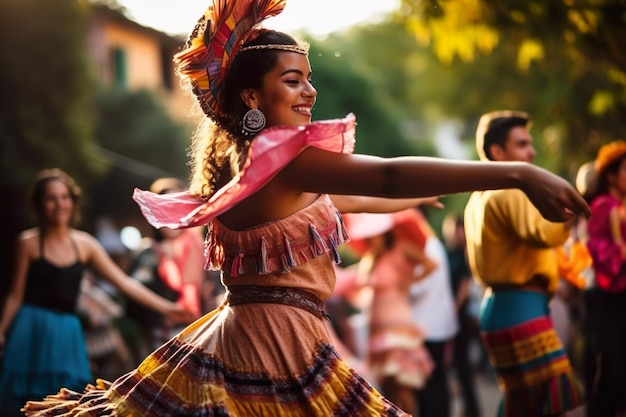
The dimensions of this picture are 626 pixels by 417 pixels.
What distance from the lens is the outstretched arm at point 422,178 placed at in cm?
336

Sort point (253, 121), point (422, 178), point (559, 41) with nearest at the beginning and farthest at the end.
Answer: point (422, 178)
point (253, 121)
point (559, 41)

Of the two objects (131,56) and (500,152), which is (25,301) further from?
(131,56)

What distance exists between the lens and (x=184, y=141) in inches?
1496

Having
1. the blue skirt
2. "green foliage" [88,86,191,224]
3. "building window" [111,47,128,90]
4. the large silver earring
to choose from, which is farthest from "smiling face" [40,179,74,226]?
"building window" [111,47,128,90]

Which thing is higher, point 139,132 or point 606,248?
point 139,132

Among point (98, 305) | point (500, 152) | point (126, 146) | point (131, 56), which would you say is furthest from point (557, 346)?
point (131, 56)

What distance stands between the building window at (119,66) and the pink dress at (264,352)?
125 feet

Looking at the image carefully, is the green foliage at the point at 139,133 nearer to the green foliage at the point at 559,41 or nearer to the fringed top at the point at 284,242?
the green foliage at the point at 559,41

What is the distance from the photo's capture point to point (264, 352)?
4098 millimetres

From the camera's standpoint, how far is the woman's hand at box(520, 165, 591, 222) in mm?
3332

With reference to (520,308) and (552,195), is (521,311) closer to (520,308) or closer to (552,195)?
(520,308)

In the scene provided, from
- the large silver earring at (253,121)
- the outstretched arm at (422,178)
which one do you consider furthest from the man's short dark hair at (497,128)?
the outstretched arm at (422,178)

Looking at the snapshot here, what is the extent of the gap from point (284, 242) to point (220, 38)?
2.52ft

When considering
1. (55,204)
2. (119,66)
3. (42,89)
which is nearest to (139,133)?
(119,66)
